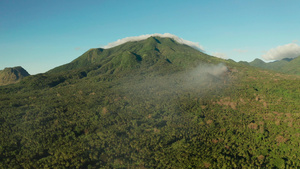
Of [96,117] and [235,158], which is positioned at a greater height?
[96,117]

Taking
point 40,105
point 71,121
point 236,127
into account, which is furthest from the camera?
point 40,105

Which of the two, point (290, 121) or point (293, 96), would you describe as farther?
point (293, 96)

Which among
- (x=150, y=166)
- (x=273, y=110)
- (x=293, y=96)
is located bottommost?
(x=150, y=166)

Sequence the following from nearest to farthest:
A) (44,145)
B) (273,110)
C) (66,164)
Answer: (66,164) → (44,145) → (273,110)

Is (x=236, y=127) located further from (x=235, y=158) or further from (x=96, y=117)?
(x=96, y=117)

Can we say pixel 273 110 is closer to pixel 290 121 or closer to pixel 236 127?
pixel 290 121

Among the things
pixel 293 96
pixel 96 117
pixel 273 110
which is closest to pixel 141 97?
pixel 96 117
